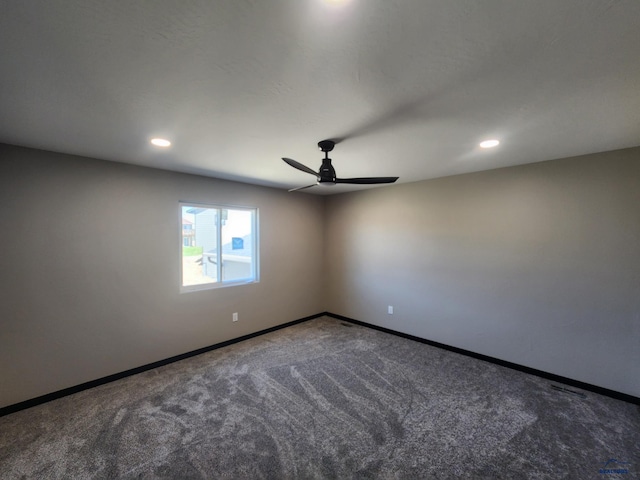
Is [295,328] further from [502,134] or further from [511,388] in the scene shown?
[502,134]

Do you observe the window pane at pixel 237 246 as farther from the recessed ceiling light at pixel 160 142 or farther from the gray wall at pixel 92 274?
the recessed ceiling light at pixel 160 142

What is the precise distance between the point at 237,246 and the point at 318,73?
3.34 meters

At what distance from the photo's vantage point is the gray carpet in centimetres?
189

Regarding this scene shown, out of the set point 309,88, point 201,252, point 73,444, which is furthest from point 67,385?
point 309,88

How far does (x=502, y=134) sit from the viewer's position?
91.3 inches

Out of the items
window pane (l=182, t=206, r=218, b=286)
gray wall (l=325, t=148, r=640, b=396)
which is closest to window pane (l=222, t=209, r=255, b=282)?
window pane (l=182, t=206, r=218, b=286)

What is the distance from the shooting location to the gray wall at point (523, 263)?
2723mm

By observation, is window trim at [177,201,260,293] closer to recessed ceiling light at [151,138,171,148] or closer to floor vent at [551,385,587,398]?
recessed ceiling light at [151,138,171,148]

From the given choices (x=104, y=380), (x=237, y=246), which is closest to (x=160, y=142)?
(x=237, y=246)

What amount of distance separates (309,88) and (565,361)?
376 cm

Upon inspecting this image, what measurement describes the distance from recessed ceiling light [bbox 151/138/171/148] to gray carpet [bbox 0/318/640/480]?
2409 millimetres

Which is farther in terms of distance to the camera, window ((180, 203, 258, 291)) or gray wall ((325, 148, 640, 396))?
window ((180, 203, 258, 291))

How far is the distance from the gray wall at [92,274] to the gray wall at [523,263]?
8.33ft

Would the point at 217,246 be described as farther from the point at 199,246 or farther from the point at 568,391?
the point at 568,391
